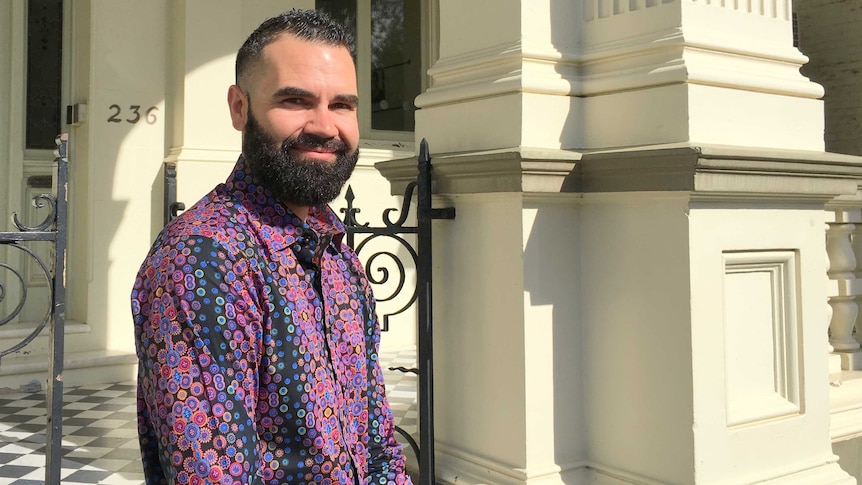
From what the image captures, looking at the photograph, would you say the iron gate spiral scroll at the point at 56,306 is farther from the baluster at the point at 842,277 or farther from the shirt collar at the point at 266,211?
the baluster at the point at 842,277

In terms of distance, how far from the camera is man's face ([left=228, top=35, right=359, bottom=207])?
1465 mm

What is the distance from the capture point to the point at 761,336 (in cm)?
276

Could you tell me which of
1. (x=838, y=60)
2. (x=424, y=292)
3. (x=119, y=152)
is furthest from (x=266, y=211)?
(x=838, y=60)

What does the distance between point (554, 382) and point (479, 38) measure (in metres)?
1.26

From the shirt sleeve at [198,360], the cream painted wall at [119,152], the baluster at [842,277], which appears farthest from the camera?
the cream painted wall at [119,152]

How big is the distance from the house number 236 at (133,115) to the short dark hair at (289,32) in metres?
5.68

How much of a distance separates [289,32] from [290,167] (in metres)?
0.24

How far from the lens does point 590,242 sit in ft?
9.39

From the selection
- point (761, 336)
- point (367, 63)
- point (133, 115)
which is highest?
point (367, 63)

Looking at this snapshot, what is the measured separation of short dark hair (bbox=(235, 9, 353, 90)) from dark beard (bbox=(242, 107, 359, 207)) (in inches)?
4.0

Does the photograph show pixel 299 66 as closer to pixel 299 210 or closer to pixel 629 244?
pixel 299 210

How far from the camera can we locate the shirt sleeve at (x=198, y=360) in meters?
1.22

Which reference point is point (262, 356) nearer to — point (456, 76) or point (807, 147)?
point (456, 76)

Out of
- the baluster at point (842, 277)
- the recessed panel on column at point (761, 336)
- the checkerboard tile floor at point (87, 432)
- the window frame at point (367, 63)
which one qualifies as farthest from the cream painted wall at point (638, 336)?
the window frame at point (367, 63)
